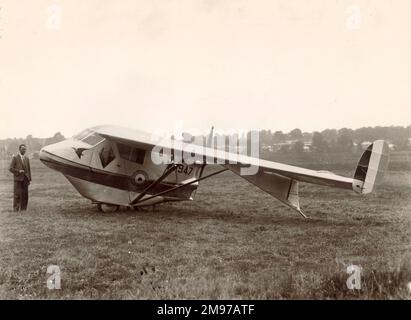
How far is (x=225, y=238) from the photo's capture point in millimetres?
9719

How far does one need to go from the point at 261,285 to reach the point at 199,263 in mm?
1661

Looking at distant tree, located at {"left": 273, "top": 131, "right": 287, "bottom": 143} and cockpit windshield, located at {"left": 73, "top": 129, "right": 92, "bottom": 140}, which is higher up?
cockpit windshield, located at {"left": 73, "top": 129, "right": 92, "bottom": 140}

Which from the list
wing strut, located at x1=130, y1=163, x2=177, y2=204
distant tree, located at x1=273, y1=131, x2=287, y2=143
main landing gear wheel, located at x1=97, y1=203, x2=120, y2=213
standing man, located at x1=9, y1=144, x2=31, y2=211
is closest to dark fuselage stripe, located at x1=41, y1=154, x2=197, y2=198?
wing strut, located at x1=130, y1=163, x2=177, y2=204

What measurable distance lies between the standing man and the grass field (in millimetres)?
403

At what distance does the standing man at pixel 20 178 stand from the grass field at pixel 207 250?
0.40m

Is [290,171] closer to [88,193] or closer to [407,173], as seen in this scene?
[88,193]

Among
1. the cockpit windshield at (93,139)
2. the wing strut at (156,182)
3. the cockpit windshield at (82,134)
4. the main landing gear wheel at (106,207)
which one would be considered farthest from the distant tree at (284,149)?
the cockpit windshield at (93,139)

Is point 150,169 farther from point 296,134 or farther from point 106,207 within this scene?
point 296,134

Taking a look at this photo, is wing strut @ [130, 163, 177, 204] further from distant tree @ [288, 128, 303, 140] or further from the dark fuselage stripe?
distant tree @ [288, 128, 303, 140]

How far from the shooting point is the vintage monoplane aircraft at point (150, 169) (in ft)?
34.8

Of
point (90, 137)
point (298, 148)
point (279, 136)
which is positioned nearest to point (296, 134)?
point (279, 136)

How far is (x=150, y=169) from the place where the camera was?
12.8 metres

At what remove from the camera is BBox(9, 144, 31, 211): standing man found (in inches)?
480
